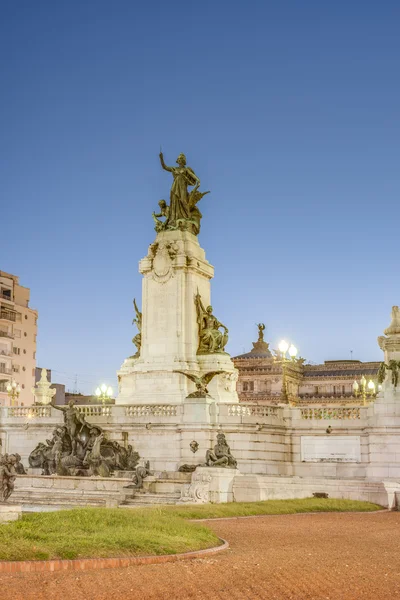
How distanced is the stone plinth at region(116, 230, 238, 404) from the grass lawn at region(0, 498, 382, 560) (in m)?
21.5

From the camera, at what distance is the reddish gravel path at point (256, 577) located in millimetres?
13523

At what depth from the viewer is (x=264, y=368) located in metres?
101

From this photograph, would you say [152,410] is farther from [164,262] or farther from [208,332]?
[164,262]

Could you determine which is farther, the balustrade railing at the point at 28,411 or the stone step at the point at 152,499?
the balustrade railing at the point at 28,411

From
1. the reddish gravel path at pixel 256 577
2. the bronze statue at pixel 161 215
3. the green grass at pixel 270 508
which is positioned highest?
the bronze statue at pixel 161 215

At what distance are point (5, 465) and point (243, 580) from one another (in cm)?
1210

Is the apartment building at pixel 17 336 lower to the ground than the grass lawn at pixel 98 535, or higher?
higher

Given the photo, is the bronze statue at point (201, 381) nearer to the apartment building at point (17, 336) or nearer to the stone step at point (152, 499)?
the stone step at point (152, 499)

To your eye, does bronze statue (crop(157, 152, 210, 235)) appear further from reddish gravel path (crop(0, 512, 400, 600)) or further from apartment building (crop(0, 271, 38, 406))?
apartment building (crop(0, 271, 38, 406))

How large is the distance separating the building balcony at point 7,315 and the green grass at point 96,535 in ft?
254

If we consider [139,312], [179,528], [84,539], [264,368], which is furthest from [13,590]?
[264,368]

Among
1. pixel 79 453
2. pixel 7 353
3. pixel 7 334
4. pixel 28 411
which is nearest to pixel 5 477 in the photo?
pixel 79 453

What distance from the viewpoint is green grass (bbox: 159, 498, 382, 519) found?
1065 inches

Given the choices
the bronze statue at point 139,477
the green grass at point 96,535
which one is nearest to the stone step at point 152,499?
the bronze statue at point 139,477
